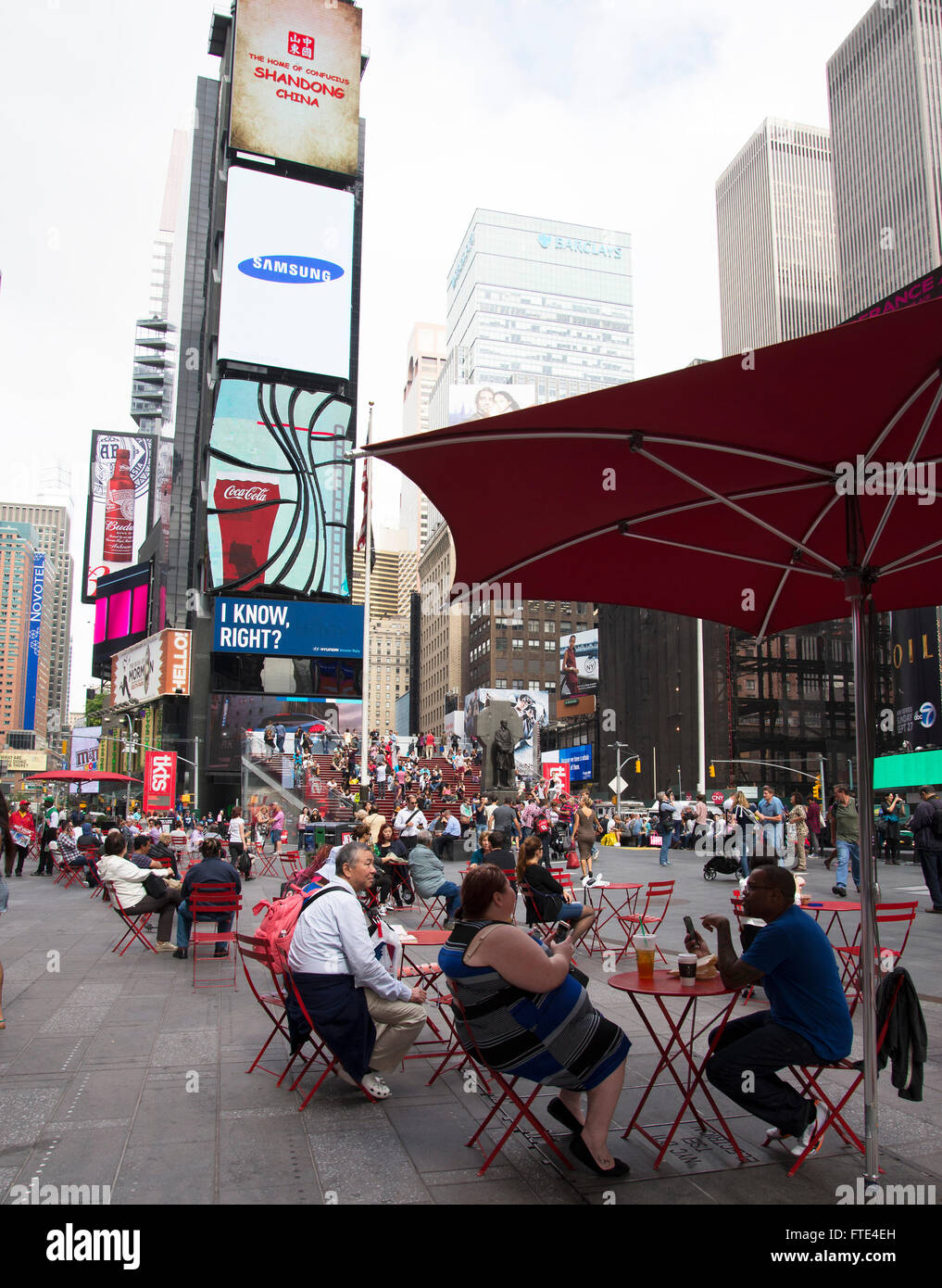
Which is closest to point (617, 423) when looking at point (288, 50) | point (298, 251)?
point (298, 251)

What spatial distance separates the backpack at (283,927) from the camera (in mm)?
5289

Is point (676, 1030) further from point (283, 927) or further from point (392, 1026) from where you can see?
point (283, 927)

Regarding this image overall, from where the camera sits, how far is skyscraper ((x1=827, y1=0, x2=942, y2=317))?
105 meters

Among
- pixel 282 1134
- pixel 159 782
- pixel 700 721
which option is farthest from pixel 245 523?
pixel 282 1134

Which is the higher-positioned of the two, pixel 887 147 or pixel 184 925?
pixel 887 147

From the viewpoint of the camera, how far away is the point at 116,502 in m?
90.0

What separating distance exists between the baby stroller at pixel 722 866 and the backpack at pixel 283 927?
490 inches

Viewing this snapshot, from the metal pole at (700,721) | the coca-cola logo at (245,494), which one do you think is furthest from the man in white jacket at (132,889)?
the metal pole at (700,721)

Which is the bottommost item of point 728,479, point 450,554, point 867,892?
point 867,892

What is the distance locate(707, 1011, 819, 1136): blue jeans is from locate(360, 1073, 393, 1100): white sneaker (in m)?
1.94

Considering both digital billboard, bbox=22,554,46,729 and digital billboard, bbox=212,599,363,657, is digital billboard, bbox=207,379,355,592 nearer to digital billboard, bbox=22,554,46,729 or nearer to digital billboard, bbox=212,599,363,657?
digital billboard, bbox=212,599,363,657

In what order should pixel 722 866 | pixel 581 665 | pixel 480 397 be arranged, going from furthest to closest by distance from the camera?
pixel 480 397 → pixel 581 665 → pixel 722 866

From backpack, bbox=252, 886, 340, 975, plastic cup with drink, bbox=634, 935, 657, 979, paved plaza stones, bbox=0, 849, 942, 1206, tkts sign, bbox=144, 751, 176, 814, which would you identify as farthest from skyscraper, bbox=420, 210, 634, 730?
plastic cup with drink, bbox=634, 935, 657, 979

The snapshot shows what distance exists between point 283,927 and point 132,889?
17.0 feet
